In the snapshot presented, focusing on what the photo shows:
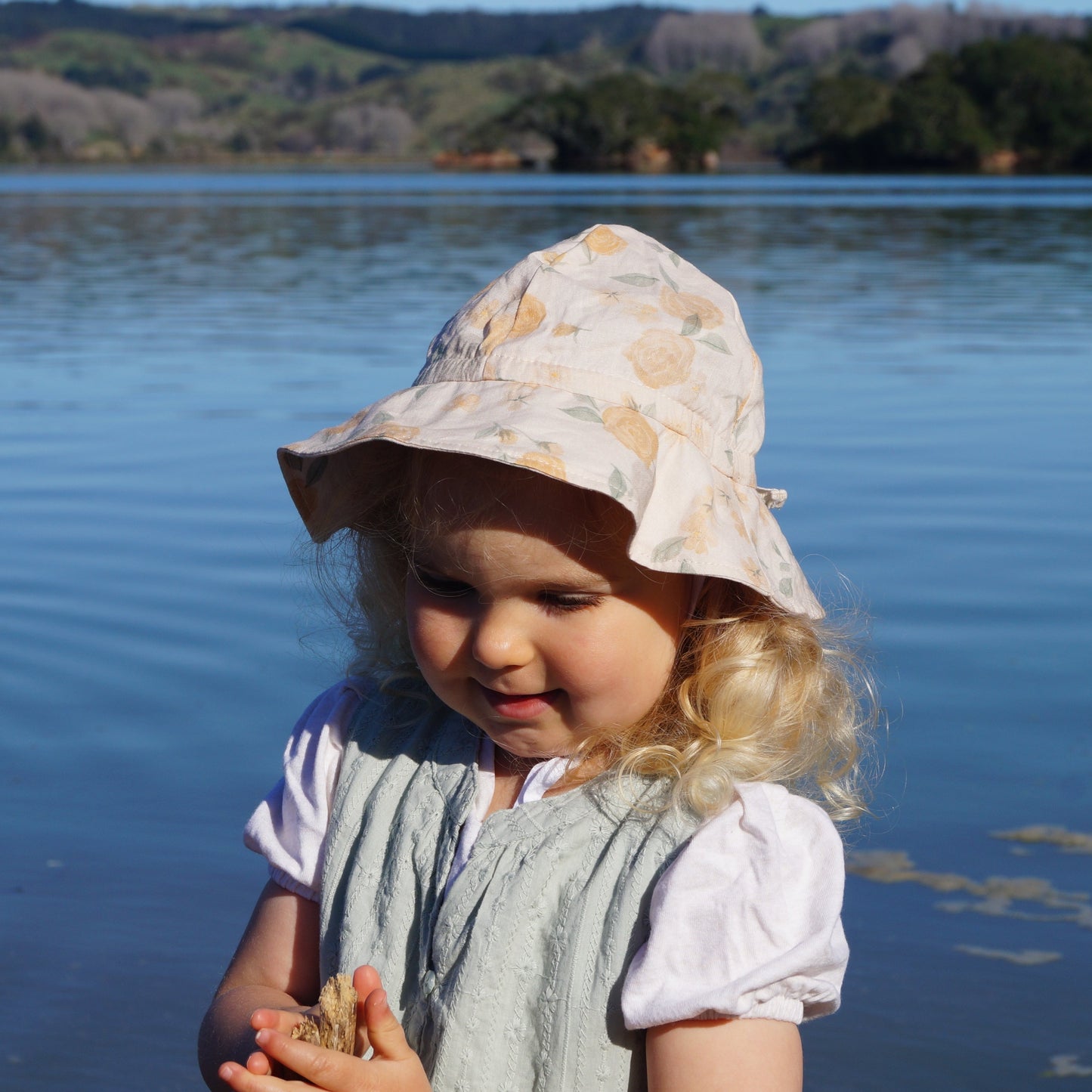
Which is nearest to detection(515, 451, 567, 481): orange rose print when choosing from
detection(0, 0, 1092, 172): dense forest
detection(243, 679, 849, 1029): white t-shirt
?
detection(243, 679, 849, 1029): white t-shirt

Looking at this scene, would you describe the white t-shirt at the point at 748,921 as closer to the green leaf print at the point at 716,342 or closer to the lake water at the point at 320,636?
the green leaf print at the point at 716,342

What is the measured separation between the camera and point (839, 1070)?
238 cm

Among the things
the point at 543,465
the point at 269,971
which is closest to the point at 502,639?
the point at 543,465

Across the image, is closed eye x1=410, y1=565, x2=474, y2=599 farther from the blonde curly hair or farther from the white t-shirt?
the white t-shirt

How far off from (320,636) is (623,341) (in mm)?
2964

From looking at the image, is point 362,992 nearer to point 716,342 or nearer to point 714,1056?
point 714,1056

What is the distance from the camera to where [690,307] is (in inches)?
63.1

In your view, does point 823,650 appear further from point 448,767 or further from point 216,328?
point 216,328

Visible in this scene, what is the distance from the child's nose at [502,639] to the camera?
1.53 metres

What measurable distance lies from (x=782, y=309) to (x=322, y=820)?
463 inches

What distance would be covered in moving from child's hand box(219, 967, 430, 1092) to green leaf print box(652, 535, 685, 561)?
0.47m

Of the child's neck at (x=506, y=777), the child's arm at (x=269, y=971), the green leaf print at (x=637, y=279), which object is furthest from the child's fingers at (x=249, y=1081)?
the green leaf print at (x=637, y=279)

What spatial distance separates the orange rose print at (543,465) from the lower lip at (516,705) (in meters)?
0.24

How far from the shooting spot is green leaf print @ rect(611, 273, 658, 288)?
161 centimetres
